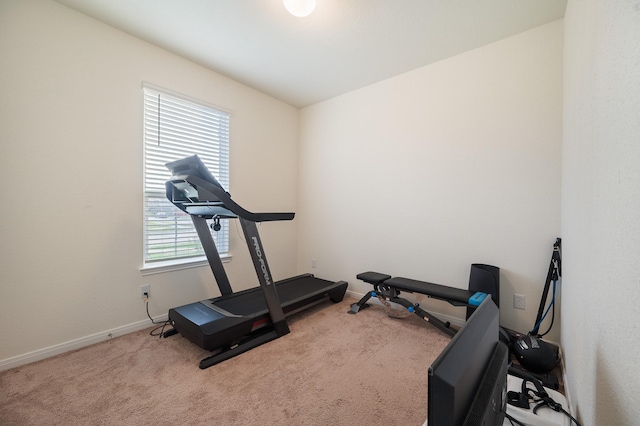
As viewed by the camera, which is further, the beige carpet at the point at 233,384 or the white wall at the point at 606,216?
the beige carpet at the point at 233,384

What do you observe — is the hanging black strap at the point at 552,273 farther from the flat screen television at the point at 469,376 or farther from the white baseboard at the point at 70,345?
the white baseboard at the point at 70,345

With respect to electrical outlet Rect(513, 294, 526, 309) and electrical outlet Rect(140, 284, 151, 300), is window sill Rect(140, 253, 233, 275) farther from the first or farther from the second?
electrical outlet Rect(513, 294, 526, 309)

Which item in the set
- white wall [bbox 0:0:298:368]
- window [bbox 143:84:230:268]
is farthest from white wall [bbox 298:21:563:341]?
white wall [bbox 0:0:298:368]

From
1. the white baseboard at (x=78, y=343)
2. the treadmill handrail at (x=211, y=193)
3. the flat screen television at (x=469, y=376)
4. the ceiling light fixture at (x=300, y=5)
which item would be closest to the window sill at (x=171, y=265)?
the white baseboard at (x=78, y=343)

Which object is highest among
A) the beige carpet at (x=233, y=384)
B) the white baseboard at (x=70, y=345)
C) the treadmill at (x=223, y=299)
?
the treadmill at (x=223, y=299)

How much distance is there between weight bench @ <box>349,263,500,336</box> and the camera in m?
2.09

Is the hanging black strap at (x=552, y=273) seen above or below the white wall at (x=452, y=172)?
below

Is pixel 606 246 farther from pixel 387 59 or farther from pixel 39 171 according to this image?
pixel 39 171

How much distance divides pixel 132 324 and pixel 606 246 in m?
3.13

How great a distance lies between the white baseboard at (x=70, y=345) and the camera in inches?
69.7

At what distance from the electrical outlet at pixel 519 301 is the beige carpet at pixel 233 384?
651 mm

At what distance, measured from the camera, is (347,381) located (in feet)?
5.46

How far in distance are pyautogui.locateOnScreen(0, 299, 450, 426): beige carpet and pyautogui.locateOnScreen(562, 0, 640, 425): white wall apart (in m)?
0.84

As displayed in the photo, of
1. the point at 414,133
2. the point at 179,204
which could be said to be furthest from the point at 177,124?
the point at 414,133
